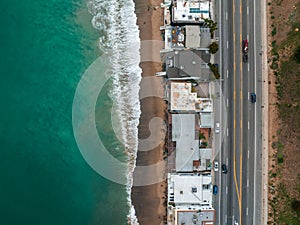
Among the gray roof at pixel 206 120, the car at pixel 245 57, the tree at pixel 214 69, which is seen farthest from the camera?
the car at pixel 245 57

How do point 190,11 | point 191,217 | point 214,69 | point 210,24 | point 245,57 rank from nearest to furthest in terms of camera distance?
point 191,217, point 210,24, point 214,69, point 190,11, point 245,57

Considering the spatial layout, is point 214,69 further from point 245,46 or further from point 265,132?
point 265,132

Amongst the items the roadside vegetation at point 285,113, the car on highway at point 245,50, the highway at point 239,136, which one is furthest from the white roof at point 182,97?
the roadside vegetation at point 285,113

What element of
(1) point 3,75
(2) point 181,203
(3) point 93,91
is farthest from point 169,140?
(1) point 3,75

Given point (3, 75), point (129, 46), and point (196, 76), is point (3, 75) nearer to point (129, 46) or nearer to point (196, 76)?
→ point (129, 46)

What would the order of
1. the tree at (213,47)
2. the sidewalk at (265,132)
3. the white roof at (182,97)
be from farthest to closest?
the sidewalk at (265,132) → the tree at (213,47) → the white roof at (182,97)

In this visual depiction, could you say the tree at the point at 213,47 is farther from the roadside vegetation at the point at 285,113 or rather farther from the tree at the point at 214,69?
the roadside vegetation at the point at 285,113

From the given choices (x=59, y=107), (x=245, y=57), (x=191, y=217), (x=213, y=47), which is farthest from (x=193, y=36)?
(x=191, y=217)
